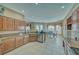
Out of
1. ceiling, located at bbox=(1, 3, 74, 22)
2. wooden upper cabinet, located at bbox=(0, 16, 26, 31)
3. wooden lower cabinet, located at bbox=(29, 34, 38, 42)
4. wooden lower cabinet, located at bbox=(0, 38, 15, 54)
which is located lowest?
wooden lower cabinet, located at bbox=(0, 38, 15, 54)

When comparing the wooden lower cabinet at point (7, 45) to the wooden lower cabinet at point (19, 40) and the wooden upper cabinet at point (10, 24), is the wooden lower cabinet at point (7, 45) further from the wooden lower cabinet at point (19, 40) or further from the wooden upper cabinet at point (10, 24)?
the wooden upper cabinet at point (10, 24)

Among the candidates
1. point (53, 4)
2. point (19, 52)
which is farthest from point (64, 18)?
point (19, 52)

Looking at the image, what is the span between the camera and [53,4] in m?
2.38

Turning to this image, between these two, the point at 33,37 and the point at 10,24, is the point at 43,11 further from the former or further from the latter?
the point at 10,24

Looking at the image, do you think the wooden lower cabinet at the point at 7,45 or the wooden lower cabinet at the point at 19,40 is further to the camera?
the wooden lower cabinet at the point at 19,40

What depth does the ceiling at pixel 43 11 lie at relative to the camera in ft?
7.94

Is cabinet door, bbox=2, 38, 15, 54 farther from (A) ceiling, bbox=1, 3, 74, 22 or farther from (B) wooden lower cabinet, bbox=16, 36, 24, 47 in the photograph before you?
(A) ceiling, bbox=1, 3, 74, 22

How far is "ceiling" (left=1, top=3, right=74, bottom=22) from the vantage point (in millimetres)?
2420

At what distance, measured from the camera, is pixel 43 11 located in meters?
2.52

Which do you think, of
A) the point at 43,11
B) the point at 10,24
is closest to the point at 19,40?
the point at 10,24

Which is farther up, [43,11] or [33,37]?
[43,11]

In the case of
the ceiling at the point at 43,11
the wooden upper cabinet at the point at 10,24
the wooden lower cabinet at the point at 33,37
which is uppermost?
the ceiling at the point at 43,11

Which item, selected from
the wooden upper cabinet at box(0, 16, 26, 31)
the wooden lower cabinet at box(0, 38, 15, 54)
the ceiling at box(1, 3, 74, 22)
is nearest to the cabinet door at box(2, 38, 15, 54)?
the wooden lower cabinet at box(0, 38, 15, 54)

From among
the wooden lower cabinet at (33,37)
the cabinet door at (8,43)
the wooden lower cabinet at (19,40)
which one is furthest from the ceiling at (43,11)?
the cabinet door at (8,43)
